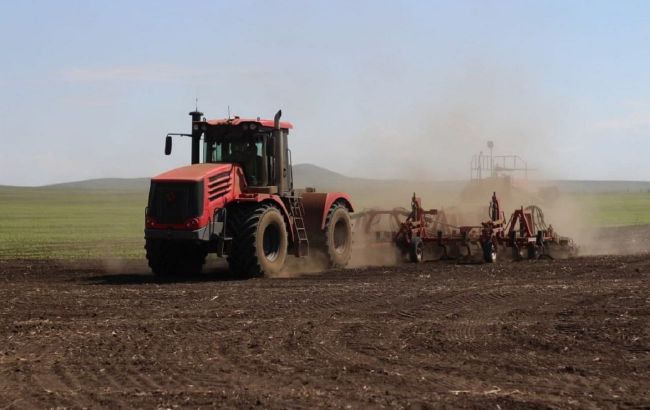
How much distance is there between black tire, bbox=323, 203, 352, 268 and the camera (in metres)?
20.8

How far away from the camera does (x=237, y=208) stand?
18625mm

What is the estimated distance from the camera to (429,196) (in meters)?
34.0

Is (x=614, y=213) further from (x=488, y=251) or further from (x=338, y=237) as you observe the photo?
(x=338, y=237)

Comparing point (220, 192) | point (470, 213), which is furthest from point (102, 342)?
point (470, 213)

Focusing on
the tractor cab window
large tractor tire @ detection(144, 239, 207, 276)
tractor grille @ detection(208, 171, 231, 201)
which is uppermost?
the tractor cab window

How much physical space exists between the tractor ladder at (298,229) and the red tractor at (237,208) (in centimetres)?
2

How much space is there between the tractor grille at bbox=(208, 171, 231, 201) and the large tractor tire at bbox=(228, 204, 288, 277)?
0.46m

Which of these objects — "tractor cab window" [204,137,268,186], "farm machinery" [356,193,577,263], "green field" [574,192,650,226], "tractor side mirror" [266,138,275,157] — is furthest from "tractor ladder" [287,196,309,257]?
"green field" [574,192,650,226]

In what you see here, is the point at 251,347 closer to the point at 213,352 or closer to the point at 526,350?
the point at 213,352

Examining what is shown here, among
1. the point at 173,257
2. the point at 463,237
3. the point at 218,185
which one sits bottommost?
the point at 173,257

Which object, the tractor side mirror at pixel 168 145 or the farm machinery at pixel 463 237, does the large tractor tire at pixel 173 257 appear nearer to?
the tractor side mirror at pixel 168 145

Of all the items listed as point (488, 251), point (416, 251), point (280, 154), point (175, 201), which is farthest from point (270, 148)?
point (488, 251)

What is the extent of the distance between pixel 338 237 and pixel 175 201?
5.34 metres

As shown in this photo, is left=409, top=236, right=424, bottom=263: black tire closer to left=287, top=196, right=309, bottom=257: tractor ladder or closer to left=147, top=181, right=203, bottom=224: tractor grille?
left=287, top=196, right=309, bottom=257: tractor ladder
